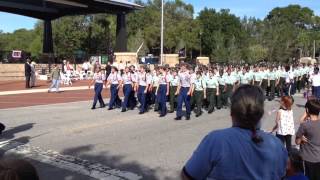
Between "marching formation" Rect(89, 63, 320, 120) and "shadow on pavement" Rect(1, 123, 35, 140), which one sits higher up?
"marching formation" Rect(89, 63, 320, 120)

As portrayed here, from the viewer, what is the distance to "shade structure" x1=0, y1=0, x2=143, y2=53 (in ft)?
156

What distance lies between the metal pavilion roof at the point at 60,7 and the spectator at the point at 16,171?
43122 millimetres

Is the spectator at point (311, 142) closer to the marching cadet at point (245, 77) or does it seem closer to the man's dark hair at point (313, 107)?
the man's dark hair at point (313, 107)

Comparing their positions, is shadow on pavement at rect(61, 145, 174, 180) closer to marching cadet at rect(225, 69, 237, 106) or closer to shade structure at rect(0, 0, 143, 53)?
marching cadet at rect(225, 69, 237, 106)

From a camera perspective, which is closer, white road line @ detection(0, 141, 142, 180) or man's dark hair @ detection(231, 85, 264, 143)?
man's dark hair @ detection(231, 85, 264, 143)

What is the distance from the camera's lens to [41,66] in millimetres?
44656

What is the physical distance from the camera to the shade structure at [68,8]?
47.7m

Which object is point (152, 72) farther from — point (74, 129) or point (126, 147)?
point (126, 147)

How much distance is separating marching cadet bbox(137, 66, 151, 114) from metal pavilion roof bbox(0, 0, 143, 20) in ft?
88.9

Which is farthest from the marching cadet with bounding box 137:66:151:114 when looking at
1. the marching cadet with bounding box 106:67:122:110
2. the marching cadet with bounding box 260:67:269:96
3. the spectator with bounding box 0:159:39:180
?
the spectator with bounding box 0:159:39:180

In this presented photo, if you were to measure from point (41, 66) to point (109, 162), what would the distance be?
36.1 m

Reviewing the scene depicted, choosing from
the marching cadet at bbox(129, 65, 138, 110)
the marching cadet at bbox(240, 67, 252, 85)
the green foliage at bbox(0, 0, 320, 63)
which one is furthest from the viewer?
the green foliage at bbox(0, 0, 320, 63)

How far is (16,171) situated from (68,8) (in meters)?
51.9

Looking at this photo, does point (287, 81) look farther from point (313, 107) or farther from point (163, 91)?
point (313, 107)
